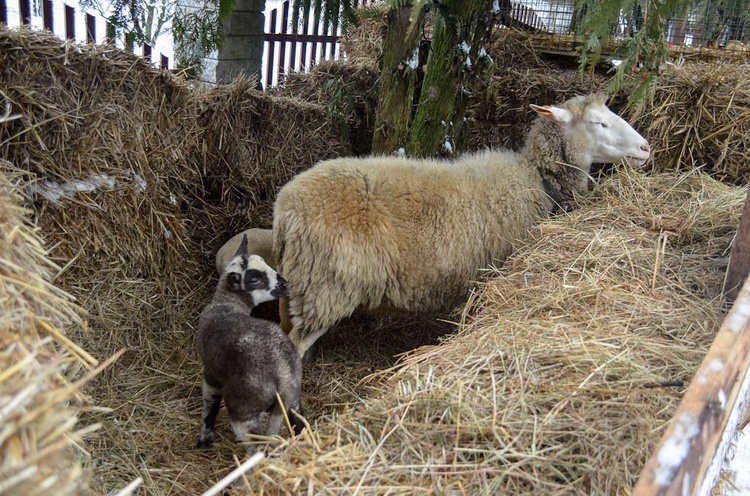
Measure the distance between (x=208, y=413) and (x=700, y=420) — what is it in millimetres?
2664

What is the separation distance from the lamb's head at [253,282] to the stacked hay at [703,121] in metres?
2.98

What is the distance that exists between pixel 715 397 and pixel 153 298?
364 centimetres

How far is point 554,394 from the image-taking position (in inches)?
82.0

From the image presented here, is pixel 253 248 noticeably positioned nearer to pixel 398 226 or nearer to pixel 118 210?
pixel 118 210

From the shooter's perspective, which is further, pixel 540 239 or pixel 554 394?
pixel 540 239

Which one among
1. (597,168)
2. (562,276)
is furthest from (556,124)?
(562,276)

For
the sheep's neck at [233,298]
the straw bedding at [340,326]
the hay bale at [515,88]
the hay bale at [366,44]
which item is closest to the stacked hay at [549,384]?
the straw bedding at [340,326]

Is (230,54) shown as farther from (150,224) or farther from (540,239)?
(540,239)

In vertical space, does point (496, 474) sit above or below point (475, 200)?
below

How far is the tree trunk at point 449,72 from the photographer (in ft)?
14.6

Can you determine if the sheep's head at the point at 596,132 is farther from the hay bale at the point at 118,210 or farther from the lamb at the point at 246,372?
the hay bale at the point at 118,210

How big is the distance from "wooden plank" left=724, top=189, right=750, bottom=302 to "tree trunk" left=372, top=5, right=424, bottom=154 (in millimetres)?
2571

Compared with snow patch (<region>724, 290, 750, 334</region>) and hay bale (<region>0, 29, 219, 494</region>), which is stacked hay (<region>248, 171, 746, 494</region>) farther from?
hay bale (<region>0, 29, 219, 494</region>)

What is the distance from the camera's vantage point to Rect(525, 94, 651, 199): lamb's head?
4.33 m
